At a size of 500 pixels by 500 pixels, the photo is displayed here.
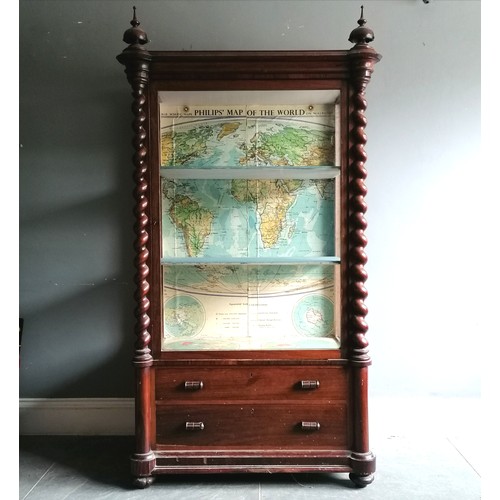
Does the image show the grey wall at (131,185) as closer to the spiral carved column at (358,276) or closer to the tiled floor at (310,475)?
the tiled floor at (310,475)

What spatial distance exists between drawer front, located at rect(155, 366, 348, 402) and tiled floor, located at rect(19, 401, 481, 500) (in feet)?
1.29

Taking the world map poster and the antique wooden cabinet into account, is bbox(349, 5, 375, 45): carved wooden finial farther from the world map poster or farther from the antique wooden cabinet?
the world map poster

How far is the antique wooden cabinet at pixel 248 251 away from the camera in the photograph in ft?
6.65

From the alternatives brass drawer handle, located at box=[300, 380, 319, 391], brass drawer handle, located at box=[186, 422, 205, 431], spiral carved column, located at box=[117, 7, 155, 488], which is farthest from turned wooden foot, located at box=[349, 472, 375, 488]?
spiral carved column, located at box=[117, 7, 155, 488]

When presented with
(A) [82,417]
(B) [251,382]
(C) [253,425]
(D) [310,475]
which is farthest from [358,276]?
(A) [82,417]

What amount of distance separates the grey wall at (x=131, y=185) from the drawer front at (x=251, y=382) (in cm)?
56

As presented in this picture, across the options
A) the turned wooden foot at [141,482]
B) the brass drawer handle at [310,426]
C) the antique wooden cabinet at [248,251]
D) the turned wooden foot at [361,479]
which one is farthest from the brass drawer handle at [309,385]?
the turned wooden foot at [141,482]

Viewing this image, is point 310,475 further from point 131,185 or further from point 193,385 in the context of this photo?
point 131,185

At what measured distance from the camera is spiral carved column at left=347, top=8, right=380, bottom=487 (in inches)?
79.5

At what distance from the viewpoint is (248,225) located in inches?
87.2

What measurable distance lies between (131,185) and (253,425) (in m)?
1.42
